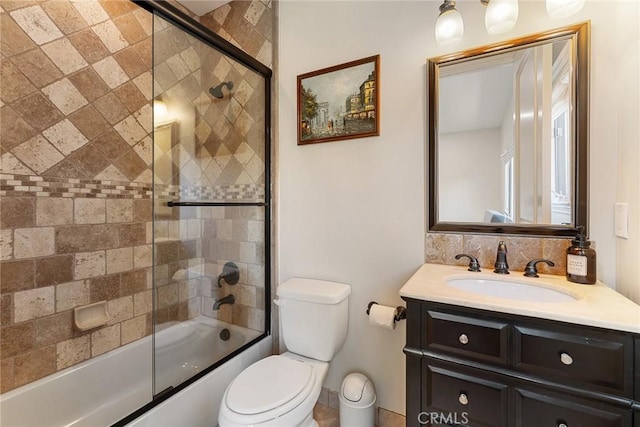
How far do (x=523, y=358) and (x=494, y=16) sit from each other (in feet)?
4.23

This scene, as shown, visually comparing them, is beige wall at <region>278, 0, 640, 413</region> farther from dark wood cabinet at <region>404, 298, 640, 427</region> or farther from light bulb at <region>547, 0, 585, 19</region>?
dark wood cabinet at <region>404, 298, 640, 427</region>

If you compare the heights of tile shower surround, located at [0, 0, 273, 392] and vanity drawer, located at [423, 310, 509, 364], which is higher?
tile shower surround, located at [0, 0, 273, 392]

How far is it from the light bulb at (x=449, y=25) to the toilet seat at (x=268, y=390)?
166cm

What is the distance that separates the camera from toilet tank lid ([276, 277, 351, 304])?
1.47 m

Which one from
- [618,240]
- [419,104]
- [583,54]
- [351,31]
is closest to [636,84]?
[583,54]

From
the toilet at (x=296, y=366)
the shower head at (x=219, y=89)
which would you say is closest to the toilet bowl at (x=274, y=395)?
the toilet at (x=296, y=366)

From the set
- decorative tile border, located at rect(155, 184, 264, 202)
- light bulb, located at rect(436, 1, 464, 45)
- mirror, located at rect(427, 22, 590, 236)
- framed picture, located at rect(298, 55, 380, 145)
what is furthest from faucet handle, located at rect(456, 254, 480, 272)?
decorative tile border, located at rect(155, 184, 264, 202)

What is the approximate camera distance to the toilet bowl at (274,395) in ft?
3.54

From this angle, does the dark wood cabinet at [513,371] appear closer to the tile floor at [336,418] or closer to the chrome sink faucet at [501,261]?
the chrome sink faucet at [501,261]

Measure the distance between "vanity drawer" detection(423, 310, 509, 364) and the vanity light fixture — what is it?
1166mm

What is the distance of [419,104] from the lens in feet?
4.74

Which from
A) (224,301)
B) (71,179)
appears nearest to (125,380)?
(224,301)

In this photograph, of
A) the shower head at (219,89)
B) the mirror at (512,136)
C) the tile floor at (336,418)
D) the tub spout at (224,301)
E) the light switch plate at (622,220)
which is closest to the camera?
the light switch plate at (622,220)

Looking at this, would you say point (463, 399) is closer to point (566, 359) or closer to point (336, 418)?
point (566, 359)
